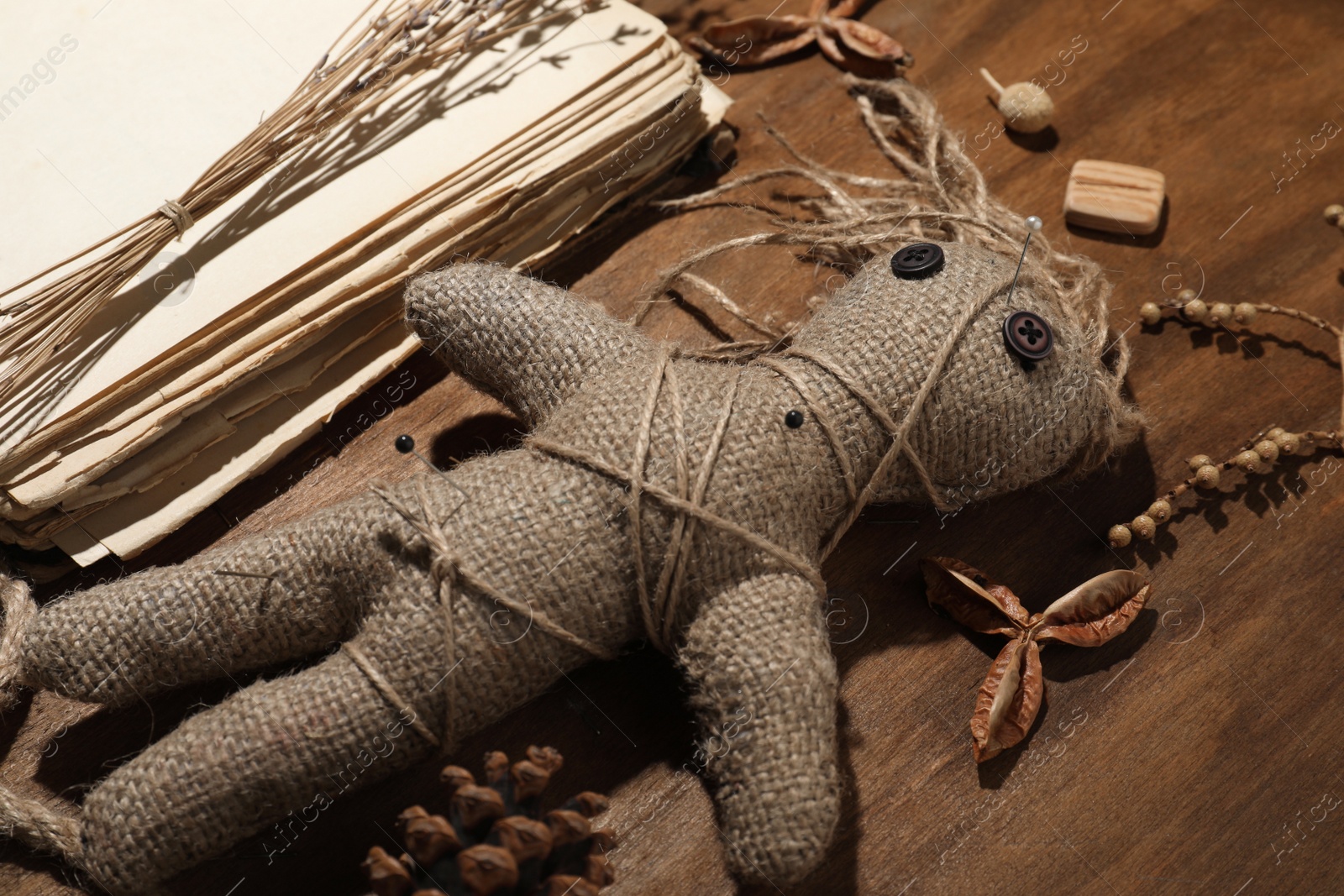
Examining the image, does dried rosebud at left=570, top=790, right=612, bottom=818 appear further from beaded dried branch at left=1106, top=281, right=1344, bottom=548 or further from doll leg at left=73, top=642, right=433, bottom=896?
beaded dried branch at left=1106, top=281, right=1344, bottom=548

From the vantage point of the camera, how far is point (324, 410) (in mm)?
1177

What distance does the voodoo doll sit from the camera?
3.01 ft

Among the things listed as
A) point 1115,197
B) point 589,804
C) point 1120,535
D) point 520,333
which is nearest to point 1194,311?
point 1115,197

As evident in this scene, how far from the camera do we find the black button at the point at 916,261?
1.04 metres

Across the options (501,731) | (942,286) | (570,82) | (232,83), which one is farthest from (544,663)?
(232,83)

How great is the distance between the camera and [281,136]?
46.3 inches

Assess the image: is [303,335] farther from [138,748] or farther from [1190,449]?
[1190,449]

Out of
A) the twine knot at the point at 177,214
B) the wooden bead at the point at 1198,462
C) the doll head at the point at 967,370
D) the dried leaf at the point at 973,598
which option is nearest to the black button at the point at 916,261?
the doll head at the point at 967,370

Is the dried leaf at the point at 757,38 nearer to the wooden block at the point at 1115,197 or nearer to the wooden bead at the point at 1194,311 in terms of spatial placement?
the wooden block at the point at 1115,197

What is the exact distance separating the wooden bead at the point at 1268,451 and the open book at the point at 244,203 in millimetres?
817

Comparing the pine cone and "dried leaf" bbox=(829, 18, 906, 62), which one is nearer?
the pine cone

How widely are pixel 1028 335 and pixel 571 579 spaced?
53cm

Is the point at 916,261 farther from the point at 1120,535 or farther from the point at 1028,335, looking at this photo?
the point at 1120,535

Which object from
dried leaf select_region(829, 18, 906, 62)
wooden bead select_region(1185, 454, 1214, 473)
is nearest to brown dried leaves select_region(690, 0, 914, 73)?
dried leaf select_region(829, 18, 906, 62)
